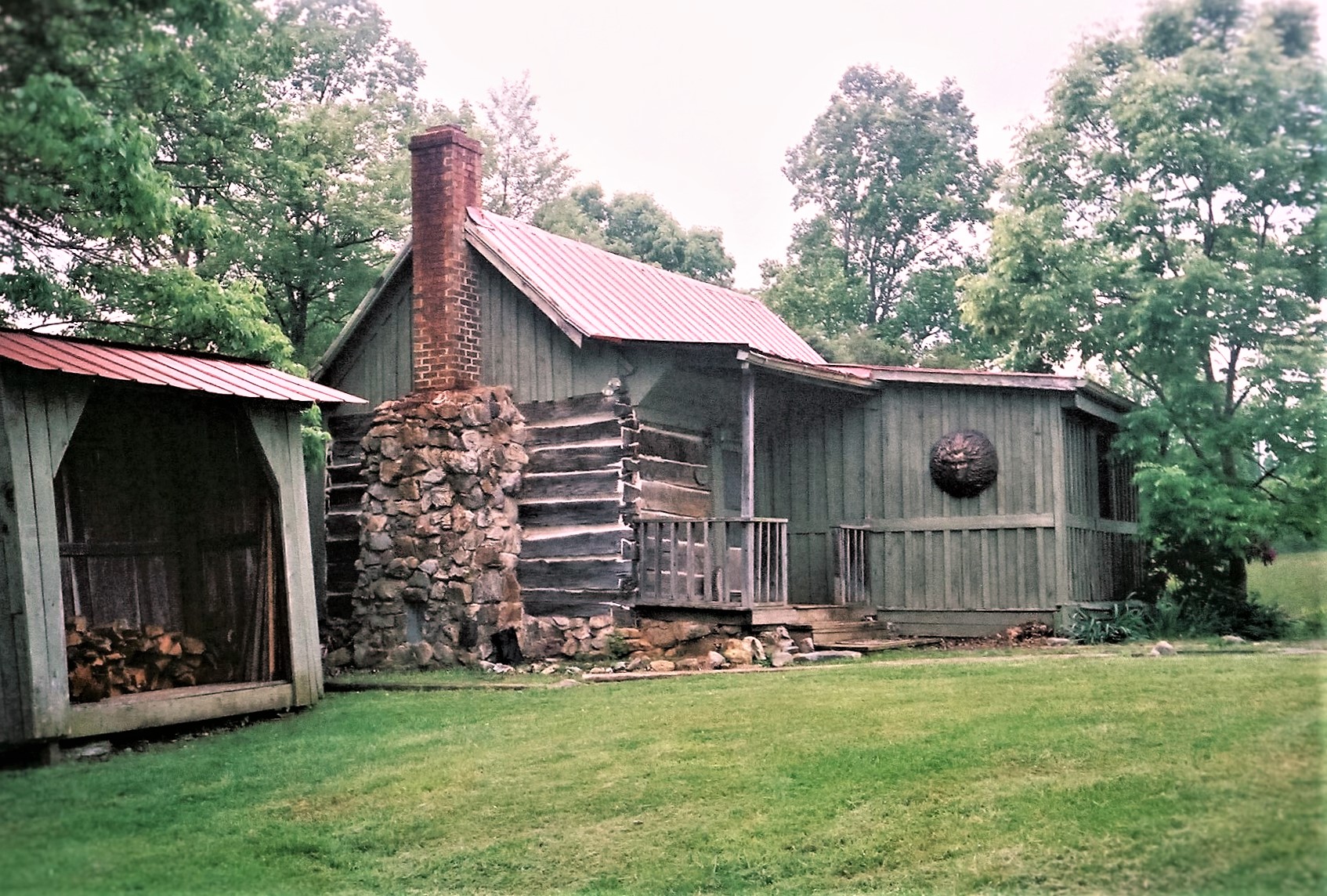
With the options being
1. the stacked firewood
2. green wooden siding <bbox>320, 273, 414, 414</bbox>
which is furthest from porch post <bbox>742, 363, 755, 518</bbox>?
the stacked firewood

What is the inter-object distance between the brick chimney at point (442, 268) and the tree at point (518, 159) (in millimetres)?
435

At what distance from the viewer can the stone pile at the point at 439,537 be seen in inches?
548

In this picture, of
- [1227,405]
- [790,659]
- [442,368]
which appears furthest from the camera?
[442,368]

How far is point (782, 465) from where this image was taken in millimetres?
16516

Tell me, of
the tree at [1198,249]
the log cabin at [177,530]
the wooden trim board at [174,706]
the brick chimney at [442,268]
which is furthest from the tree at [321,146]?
the tree at [1198,249]

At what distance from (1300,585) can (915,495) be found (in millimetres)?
6728

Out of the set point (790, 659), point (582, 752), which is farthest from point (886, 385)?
point (582, 752)

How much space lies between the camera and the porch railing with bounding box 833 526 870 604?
15.1 meters

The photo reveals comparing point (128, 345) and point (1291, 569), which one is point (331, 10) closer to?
point (128, 345)

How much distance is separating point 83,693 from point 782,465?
923 cm

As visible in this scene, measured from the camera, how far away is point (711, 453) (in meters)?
15.9

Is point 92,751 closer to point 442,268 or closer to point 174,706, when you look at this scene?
point 174,706

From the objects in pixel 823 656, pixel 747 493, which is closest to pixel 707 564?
pixel 747 493

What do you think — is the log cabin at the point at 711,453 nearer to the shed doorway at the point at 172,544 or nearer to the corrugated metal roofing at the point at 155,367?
the shed doorway at the point at 172,544
